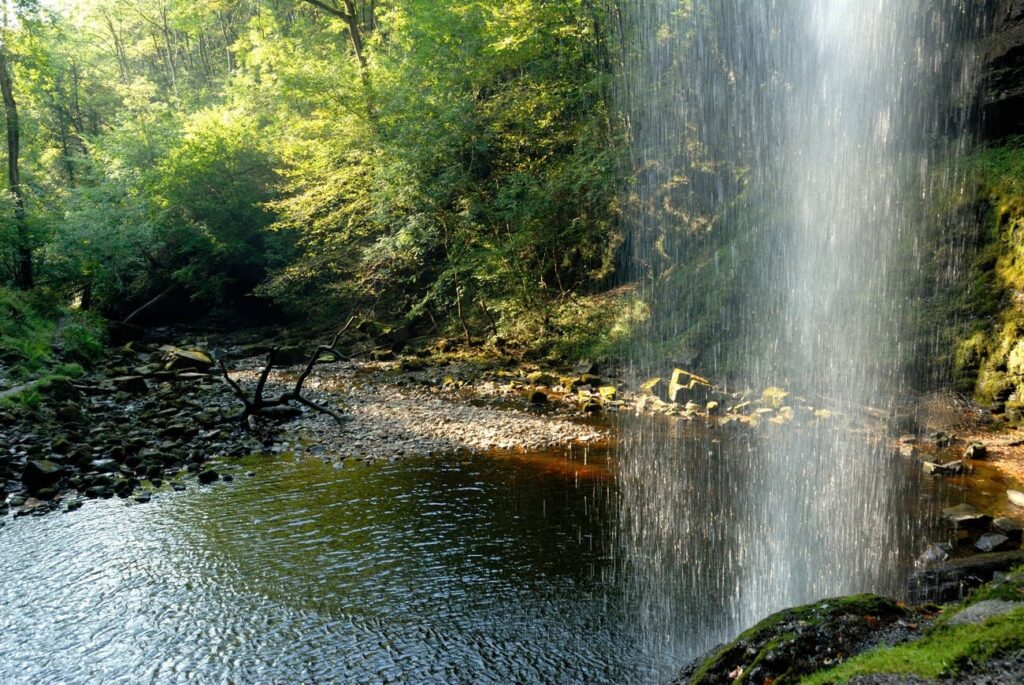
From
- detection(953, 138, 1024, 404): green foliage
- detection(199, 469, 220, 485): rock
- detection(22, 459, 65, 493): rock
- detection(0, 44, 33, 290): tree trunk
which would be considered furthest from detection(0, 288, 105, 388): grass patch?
detection(953, 138, 1024, 404): green foliage

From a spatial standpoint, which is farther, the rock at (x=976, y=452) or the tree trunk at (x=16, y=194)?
the tree trunk at (x=16, y=194)

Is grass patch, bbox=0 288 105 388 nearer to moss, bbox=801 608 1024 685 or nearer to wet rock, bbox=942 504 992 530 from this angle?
moss, bbox=801 608 1024 685

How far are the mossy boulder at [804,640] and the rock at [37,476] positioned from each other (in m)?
9.81

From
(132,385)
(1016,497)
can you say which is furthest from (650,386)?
(132,385)

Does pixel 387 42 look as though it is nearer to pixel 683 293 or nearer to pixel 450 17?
pixel 450 17

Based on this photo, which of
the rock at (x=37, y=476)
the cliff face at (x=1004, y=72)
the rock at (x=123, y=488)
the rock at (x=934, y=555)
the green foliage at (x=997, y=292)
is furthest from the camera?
the cliff face at (x=1004, y=72)

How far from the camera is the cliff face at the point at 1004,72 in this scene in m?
13.8

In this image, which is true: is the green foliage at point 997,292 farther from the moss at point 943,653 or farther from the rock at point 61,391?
the rock at point 61,391

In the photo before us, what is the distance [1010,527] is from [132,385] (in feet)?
56.1

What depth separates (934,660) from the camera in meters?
3.29

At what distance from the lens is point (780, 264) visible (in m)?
16.8

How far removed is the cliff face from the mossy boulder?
45.4 feet

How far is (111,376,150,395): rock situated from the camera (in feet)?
52.1

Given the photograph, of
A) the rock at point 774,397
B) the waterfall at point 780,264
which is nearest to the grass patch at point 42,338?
the waterfall at point 780,264
